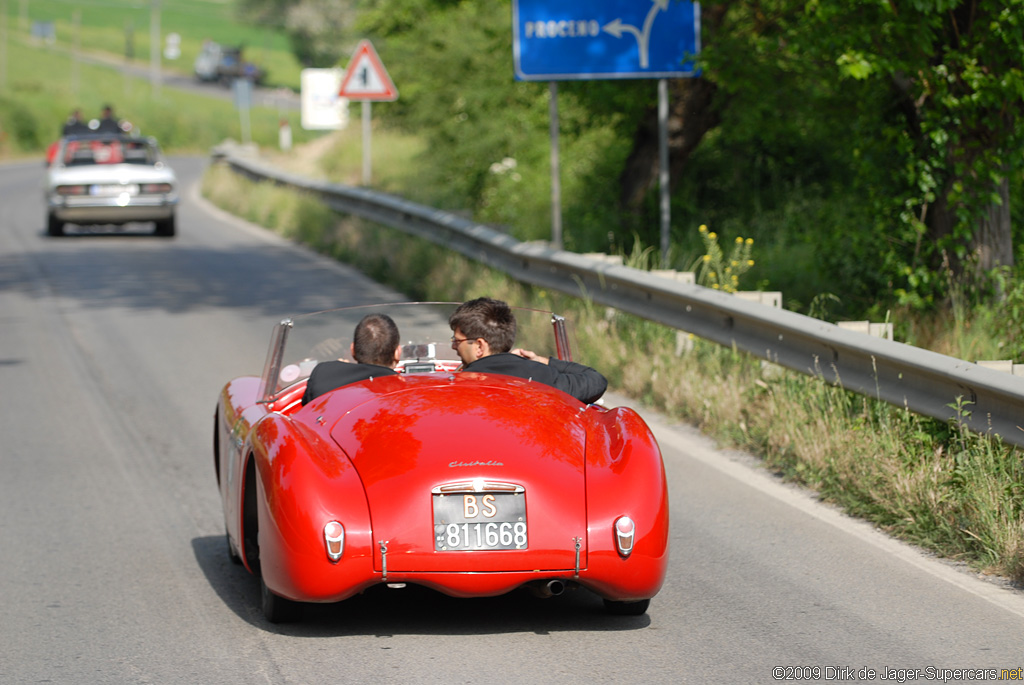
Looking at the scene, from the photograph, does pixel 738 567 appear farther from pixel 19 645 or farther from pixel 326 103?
pixel 326 103

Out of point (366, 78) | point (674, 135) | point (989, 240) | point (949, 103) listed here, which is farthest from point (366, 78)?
point (949, 103)

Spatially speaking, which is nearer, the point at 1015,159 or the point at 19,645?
the point at 19,645

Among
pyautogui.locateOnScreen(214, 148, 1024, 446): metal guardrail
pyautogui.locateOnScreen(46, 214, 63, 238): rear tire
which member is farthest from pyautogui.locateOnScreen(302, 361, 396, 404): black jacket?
pyautogui.locateOnScreen(46, 214, 63, 238): rear tire

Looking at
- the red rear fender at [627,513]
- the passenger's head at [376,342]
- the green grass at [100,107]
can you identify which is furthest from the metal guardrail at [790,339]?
the green grass at [100,107]

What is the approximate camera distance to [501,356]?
5.78m

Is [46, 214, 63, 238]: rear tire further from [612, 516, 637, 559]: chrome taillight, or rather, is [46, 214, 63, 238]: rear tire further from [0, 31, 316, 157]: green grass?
[0, 31, 316, 157]: green grass

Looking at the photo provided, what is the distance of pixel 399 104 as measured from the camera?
26391 millimetres

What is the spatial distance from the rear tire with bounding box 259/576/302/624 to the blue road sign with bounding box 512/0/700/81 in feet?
25.2

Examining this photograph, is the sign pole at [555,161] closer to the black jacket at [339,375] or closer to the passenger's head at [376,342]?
the passenger's head at [376,342]

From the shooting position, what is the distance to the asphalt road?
475cm

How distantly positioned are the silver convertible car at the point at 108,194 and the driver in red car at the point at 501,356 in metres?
17.7

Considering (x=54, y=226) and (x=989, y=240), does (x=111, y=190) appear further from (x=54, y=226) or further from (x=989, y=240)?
(x=989, y=240)

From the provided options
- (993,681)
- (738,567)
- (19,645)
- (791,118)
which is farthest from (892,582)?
(791,118)

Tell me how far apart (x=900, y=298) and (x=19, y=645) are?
672 cm
